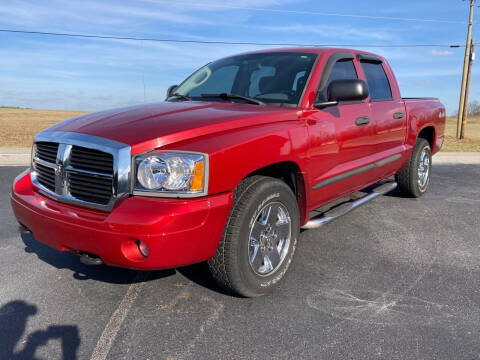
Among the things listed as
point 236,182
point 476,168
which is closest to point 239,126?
point 236,182

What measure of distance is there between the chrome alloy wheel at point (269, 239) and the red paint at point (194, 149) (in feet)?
1.11

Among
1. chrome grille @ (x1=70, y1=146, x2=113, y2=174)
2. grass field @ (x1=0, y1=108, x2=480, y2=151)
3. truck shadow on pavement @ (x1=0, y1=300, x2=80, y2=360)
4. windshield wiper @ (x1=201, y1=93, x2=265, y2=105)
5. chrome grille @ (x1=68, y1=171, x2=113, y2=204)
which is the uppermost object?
windshield wiper @ (x1=201, y1=93, x2=265, y2=105)

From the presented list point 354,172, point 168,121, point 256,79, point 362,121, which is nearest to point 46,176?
point 168,121

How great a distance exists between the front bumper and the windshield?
1378 millimetres

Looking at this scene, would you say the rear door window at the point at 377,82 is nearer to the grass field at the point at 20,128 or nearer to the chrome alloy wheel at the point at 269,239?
the chrome alloy wheel at the point at 269,239

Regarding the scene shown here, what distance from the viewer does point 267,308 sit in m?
2.76

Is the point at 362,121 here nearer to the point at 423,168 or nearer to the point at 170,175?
the point at 170,175

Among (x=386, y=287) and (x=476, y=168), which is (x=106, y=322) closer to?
(x=386, y=287)

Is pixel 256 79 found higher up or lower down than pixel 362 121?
higher up

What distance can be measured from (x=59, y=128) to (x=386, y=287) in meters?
2.70

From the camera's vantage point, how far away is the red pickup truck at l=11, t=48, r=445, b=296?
234cm

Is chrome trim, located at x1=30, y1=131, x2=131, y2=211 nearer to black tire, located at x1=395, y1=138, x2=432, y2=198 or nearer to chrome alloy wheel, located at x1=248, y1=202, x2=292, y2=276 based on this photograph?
chrome alloy wheel, located at x1=248, y1=202, x2=292, y2=276

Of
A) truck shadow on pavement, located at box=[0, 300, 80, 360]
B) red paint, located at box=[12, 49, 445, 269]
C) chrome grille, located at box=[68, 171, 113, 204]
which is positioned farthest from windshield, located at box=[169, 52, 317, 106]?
truck shadow on pavement, located at box=[0, 300, 80, 360]

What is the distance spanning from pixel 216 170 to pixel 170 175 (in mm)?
275
